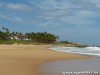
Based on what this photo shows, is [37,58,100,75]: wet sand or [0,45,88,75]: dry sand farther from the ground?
[0,45,88,75]: dry sand

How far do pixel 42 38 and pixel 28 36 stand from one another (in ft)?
22.8

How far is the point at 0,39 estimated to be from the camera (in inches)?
3374

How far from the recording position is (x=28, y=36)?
109688 mm

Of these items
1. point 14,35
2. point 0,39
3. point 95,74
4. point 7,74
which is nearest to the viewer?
point 7,74

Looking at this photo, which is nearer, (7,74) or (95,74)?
(7,74)

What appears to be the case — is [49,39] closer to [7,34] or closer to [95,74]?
[7,34]

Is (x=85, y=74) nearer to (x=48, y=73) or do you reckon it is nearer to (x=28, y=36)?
(x=48, y=73)

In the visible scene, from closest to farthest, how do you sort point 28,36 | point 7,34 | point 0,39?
point 0,39
point 7,34
point 28,36

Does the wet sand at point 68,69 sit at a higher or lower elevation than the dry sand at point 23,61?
lower

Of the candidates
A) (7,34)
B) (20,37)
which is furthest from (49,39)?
(7,34)

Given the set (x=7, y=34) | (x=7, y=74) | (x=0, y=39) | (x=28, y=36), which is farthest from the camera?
(x=28, y=36)

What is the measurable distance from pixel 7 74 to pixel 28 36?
100 metres

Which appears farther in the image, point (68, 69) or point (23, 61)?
point (23, 61)

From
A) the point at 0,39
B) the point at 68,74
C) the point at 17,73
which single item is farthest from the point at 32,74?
the point at 0,39
